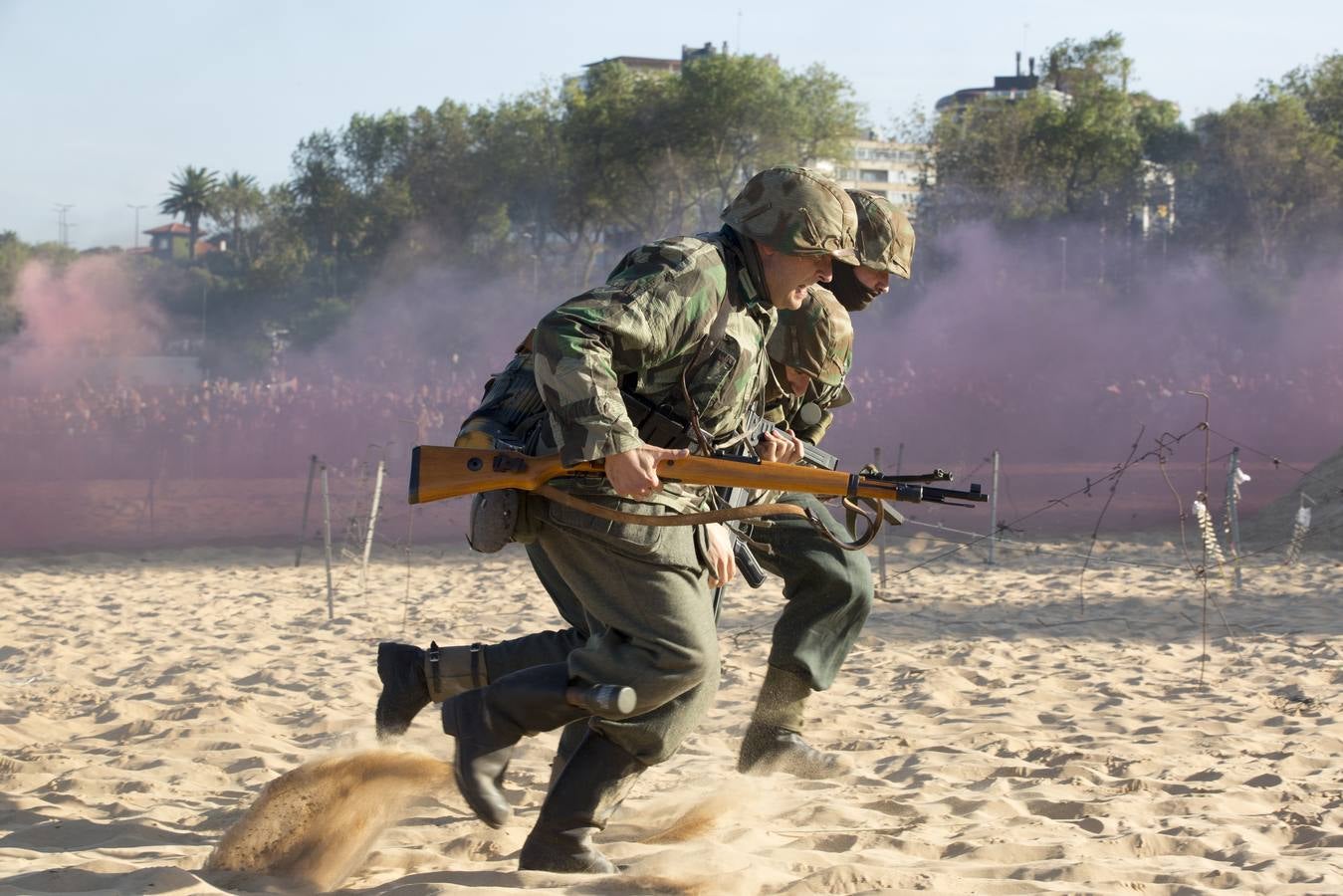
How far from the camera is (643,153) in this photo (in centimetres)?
2994

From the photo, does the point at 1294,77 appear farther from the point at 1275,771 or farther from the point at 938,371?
the point at 1275,771

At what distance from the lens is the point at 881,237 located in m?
4.09

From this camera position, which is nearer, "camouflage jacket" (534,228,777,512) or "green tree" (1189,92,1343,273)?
"camouflage jacket" (534,228,777,512)

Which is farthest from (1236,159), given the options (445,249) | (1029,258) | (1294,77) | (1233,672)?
(1233,672)

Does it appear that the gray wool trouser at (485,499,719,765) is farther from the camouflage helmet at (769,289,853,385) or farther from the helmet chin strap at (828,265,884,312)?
the helmet chin strap at (828,265,884,312)

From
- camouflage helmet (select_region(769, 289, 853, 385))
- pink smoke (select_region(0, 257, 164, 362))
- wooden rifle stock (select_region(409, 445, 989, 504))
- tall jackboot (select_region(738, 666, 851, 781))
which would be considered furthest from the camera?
pink smoke (select_region(0, 257, 164, 362))

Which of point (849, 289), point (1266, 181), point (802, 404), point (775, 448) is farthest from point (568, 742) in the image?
point (1266, 181)

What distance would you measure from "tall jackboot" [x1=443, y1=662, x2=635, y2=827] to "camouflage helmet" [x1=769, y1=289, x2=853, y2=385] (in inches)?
47.8

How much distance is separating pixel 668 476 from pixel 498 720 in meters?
0.79

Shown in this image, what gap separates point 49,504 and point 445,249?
65.2ft

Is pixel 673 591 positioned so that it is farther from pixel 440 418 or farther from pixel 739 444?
pixel 440 418

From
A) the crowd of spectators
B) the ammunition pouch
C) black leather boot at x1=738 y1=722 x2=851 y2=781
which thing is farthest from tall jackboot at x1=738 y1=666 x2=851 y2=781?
the crowd of spectators

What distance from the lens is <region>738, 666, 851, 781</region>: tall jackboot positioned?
420 cm

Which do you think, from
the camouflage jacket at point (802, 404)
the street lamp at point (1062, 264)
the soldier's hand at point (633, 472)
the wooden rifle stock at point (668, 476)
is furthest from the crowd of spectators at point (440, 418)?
the soldier's hand at point (633, 472)
